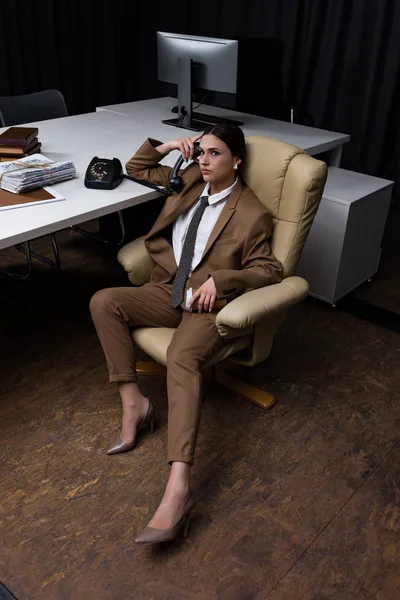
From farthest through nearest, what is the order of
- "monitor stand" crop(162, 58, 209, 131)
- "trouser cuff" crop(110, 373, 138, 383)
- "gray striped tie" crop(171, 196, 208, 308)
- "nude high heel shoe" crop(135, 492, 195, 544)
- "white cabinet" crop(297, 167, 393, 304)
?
"monitor stand" crop(162, 58, 209, 131), "white cabinet" crop(297, 167, 393, 304), "gray striped tie" crop(171, 196, 208, 308), "trouser cuff" crop(110, 373, 138, 383), "nude high heel shoe" crop(135, 492, 195, 544)

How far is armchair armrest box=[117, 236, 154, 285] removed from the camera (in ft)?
7.14

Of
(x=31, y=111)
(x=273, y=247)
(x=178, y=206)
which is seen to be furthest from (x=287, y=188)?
(x=31, y=111)

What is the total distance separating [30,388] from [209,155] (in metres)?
1.12

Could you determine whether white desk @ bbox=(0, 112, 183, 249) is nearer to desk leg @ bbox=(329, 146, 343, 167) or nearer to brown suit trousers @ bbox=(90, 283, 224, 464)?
brown suit trousers @ bbox=(90, 283, 224, 464)

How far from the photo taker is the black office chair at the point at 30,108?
3105mm

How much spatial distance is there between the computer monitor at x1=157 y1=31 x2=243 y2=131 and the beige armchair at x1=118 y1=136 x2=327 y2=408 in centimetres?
93

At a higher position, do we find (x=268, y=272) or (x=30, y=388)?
(x=268, y=272)

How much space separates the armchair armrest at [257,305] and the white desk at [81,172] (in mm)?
586

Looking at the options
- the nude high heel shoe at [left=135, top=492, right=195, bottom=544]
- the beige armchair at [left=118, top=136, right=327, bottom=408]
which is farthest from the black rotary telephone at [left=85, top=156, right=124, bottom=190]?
the nude high heel shoe at [left=135, top=492, right=195, bottom=544]

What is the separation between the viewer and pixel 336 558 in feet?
5.54

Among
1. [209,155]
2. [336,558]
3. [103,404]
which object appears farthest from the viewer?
[103,404]

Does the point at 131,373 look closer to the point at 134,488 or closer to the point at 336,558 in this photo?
the point at 134,488

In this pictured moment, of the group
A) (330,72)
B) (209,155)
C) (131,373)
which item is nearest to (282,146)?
(209,155)

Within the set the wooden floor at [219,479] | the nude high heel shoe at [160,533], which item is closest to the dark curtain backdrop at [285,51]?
A: the wooden floor at [219,479]
